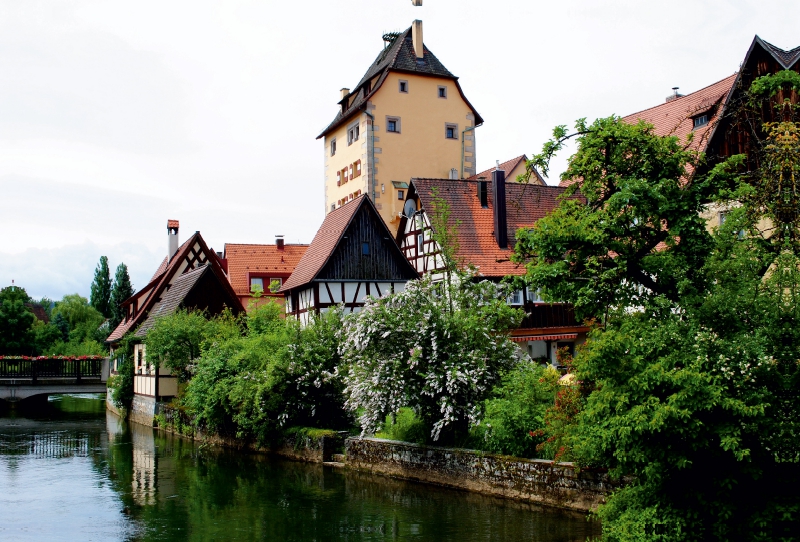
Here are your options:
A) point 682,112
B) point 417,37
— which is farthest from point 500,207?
point 417,37

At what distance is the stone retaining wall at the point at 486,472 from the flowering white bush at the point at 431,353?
71 centimetres

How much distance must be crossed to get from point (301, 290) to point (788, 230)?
1008 inches

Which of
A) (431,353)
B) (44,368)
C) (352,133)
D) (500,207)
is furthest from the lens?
(44,368)

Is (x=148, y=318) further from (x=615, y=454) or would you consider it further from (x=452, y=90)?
(x=615, y=454)

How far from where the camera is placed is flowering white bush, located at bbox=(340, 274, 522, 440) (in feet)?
62.0

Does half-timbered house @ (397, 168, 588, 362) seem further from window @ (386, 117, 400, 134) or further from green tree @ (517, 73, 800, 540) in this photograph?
green tree @ (517, 73, 800, 540)

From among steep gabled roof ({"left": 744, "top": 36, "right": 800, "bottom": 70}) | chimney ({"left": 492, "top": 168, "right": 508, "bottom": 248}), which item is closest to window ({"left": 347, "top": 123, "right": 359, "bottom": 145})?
chimney ({"left": 492, "top": 168, "right": 508, "bottom": 248})

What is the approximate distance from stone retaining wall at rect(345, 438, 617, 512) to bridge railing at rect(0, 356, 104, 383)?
33.2 meters

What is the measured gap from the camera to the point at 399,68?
4638 centimetres

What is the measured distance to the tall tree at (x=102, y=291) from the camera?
4129 inches

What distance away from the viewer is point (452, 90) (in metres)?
48.2

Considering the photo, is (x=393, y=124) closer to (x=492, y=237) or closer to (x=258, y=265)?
(x=258, y=265)

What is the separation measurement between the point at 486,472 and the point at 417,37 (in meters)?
34.8

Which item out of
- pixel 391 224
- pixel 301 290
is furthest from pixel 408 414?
pixel 391 224
